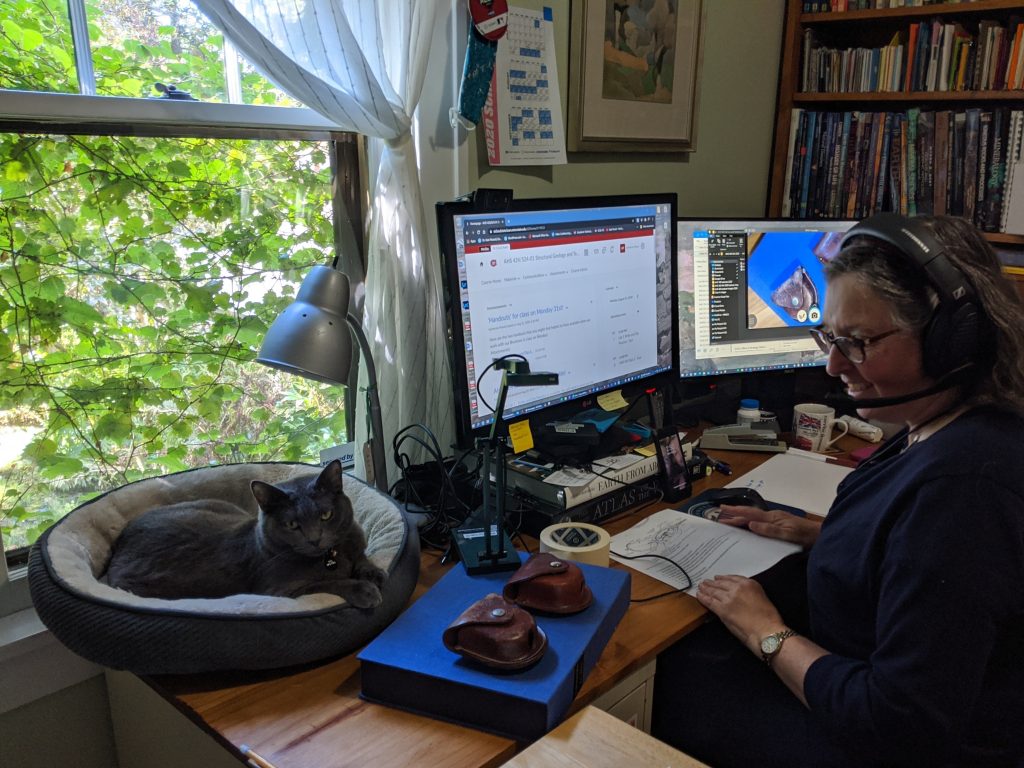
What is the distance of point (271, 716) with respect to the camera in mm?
917

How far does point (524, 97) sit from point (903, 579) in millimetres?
1207

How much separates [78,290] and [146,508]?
1.25ft

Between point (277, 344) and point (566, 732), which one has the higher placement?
point (277, 344)

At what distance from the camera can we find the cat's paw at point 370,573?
3.51ft

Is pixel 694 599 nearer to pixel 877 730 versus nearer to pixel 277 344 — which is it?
pixel 877 730

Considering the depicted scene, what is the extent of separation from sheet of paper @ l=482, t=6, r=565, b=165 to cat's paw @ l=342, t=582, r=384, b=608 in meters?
0.96

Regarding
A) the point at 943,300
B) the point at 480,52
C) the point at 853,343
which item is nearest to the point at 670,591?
the point at 853,343

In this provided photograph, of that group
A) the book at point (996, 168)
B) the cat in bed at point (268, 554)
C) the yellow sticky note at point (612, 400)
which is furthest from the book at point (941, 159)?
the cat in bed at point (268, 554)

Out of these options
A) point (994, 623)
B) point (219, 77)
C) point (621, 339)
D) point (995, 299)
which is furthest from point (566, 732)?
point (219, 77)

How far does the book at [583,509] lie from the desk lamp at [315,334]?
1.47ft

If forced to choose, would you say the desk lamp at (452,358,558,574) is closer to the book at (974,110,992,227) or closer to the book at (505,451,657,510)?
the book at (505,451,657,510)

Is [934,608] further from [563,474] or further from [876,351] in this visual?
[563,474]

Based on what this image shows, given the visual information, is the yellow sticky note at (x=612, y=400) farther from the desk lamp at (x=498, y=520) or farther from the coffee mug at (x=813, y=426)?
the coffee mug at (x=813, y=426)

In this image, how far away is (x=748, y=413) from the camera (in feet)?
6.25
